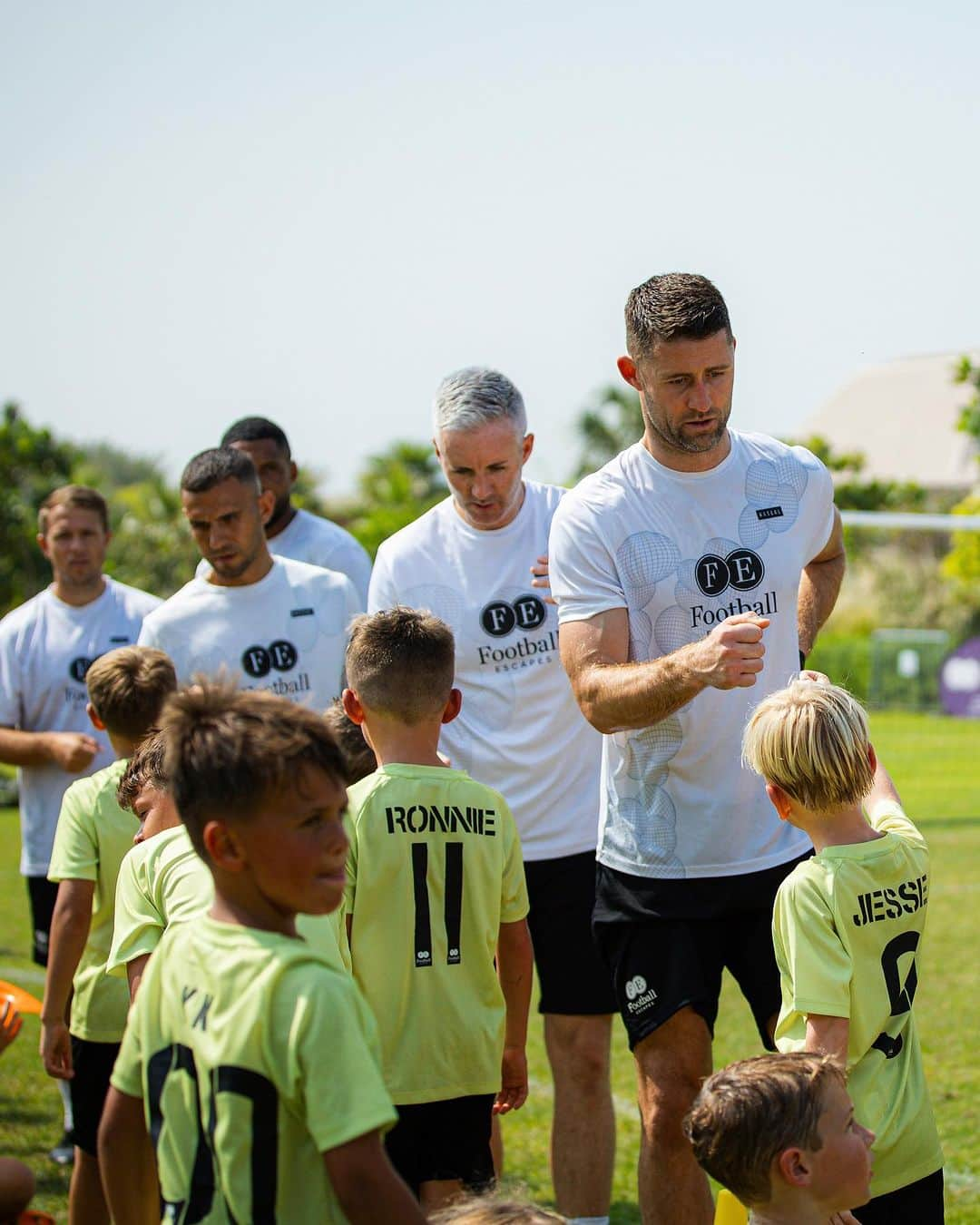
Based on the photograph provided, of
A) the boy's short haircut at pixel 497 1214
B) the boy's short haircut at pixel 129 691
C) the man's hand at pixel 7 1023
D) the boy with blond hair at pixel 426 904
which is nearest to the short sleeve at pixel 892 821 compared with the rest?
the boy with blond hair at pixel 426 904

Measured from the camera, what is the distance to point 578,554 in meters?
3.97

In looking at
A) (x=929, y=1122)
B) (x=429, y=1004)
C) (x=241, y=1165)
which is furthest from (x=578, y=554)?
(x=241, y=1165)

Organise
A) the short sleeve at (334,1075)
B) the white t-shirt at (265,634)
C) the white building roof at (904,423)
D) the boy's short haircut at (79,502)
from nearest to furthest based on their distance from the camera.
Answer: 1. the short sleeve at (334,1075)
2. the white t-shirt at (265,634)
3. the boy's short haircut at (79,502)
4. the white building roof at (904,423)

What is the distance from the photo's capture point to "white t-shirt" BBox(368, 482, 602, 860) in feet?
16.0

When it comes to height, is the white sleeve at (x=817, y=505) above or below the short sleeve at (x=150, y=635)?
above

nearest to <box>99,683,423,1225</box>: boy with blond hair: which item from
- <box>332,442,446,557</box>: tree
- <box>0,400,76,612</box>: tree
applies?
<box>0,400,76,612</box>: tree

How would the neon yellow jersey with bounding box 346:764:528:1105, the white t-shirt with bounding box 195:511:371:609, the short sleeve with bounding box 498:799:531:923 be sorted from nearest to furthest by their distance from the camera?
1. the neon yellow jersey with bounding box 346:764:528:1105
2. the short sleeve with bounding box 498:799:531:923
3. the white t-shirt with bounding box 195:511:371:609

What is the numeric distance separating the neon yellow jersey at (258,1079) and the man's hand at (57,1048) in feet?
7.27

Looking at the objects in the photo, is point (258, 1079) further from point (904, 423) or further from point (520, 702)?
point (904, 423)

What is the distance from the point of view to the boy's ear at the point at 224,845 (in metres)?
2.36

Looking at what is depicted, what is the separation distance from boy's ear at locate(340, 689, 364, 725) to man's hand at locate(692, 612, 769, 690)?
901mm

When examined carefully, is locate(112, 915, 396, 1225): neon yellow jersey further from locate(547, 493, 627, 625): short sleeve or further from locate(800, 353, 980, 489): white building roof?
locate(800, 353, 980, 489): white building roof

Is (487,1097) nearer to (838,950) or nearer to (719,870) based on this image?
(719,870)

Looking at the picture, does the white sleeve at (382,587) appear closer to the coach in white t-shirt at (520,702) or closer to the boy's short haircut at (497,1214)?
the coach in white t-shirt at (520,702)
